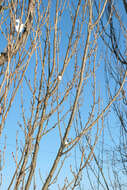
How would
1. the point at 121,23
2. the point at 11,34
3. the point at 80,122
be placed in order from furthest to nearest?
the point at 121,23 < the point at 80,122 < the point at 11,34

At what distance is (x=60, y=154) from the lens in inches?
37.3

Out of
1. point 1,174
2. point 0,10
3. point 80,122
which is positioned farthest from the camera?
point 80,122

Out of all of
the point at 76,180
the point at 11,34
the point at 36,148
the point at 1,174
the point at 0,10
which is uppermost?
the point at 0,10

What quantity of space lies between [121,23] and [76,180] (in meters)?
1.92

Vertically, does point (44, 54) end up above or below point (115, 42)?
below

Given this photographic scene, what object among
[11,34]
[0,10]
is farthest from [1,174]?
[0,10]

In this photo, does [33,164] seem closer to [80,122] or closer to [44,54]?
[44,54]

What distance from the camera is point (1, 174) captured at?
59.9 inches

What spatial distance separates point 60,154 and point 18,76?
0.49m

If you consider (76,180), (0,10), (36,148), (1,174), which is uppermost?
(0,10)

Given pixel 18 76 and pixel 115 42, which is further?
pixel 115 42

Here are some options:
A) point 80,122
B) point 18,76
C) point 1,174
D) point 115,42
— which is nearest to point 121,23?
point 115,42

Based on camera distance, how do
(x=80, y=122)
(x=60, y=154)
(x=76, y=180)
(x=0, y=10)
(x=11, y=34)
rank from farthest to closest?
(x=80, y=122), (x=0, y=10), (x=11, y=34), (x=76, y=180), (x=60, y=154)

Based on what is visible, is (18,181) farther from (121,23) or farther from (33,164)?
(121,23)
